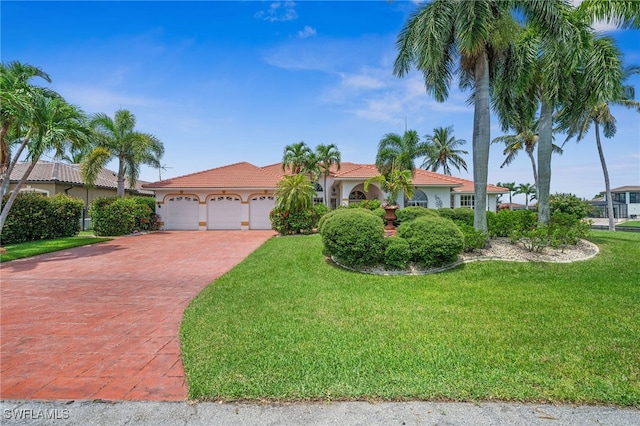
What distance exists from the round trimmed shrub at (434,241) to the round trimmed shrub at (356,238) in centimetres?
90

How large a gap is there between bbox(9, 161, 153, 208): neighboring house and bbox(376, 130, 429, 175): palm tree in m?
19.5

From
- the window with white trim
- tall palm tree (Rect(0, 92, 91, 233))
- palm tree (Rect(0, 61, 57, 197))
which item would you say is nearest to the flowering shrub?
tall palm tree (Rect(0, 92, 91, 233))

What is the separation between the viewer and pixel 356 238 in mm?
8273

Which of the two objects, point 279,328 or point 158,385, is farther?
point 279,328

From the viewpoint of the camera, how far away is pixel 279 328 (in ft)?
15.4

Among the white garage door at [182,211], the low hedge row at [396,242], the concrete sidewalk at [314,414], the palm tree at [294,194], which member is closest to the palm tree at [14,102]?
the white garage door at [182,211]

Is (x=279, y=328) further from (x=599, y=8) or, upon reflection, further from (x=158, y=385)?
(x=599, y=8)

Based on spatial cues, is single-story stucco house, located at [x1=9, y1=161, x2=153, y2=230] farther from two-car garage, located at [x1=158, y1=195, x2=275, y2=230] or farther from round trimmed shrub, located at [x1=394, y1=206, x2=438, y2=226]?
round trimmed shrub, located at [x1=394, y1=206, x2=438, y2=226]

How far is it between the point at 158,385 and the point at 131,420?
0.55 metres

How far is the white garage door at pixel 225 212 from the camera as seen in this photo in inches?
893

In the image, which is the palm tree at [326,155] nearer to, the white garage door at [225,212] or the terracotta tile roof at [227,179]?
the terracotta tile roof at [227,179]

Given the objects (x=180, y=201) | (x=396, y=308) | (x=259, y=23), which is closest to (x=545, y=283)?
(x=396, y=308)

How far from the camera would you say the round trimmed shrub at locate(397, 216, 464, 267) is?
8.09m

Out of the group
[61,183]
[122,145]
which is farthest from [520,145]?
[61,183]
